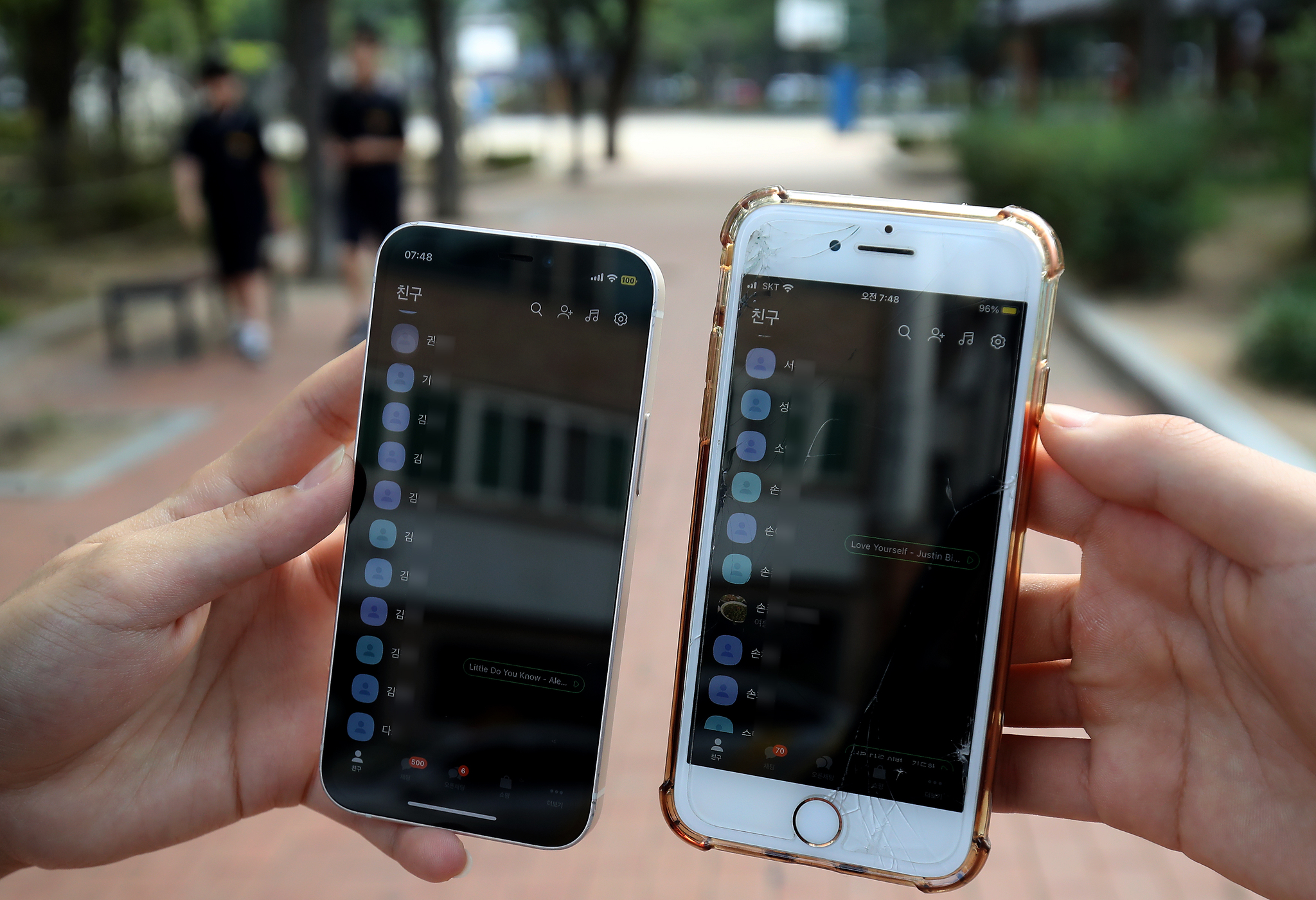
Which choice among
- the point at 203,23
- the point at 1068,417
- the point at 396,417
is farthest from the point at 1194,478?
the point at 203,23

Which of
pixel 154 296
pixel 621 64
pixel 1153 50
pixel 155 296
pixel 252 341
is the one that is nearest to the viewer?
pixel 252 341

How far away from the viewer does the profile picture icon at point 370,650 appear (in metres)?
2.02

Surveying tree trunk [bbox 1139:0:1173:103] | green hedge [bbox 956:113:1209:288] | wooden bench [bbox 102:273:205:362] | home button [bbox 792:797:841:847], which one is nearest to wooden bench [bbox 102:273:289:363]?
wooden bench [bbox 102:273:205:362]

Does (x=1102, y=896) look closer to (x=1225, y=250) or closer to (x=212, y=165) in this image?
(x=212, y=165)

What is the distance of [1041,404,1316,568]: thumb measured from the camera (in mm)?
1775

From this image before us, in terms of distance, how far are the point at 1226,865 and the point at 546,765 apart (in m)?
1.12

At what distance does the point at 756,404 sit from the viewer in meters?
1.97

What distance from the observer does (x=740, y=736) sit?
1.95 meters

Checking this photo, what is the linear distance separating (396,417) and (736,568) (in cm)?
64

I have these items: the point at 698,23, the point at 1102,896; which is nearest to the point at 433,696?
the point at 1102,896

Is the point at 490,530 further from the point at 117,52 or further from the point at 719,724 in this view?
the point at 117,52

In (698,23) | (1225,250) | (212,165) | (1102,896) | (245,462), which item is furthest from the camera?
(698,23)

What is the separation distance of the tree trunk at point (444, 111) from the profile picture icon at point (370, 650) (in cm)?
1590

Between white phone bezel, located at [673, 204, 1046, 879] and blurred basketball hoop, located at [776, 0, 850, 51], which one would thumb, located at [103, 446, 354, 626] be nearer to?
white phone bezel, located at [673, 204, 1046, 879]
